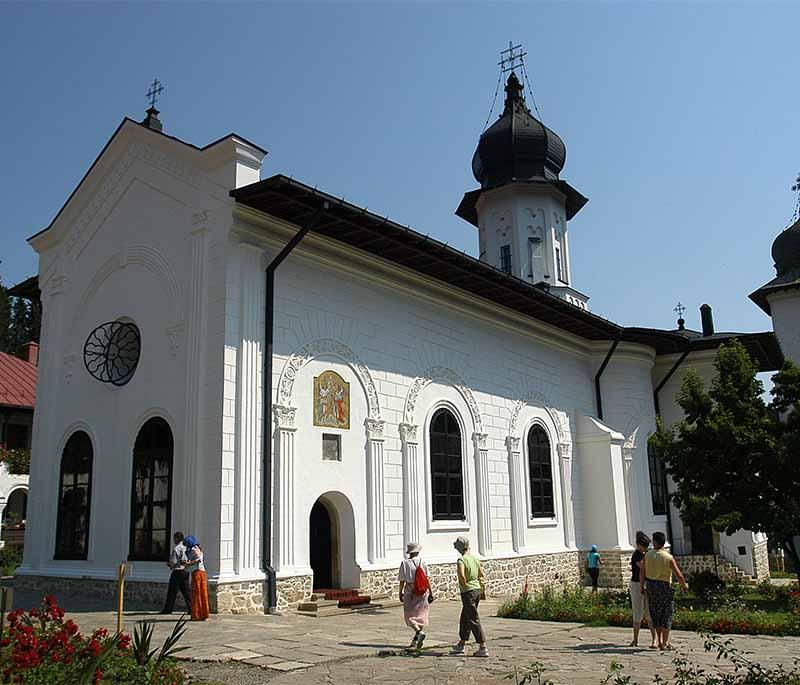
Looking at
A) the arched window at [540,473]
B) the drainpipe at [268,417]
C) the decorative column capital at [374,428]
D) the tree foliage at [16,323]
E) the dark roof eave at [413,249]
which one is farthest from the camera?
the tree foliage at [16,323]

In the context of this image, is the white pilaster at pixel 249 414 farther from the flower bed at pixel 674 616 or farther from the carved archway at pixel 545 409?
the carved archway at pixel 545 409

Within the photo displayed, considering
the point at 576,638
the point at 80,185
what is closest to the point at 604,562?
the point at 576,638

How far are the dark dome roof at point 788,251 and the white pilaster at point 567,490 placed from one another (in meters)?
9.80

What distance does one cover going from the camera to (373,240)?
14.3 metres

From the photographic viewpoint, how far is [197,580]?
1052cm

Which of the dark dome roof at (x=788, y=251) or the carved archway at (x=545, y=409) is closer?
the carved archway at (x=545, y=409)

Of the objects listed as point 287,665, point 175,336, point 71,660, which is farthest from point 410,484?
point 71,660

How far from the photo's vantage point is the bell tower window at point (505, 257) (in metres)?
25.7

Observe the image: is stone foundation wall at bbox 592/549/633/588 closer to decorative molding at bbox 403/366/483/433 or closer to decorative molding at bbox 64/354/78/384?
decorative molding at bbox 403/366/483/433

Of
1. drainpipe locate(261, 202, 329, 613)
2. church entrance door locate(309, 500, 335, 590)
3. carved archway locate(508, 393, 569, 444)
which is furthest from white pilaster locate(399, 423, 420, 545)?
carved archway locate(508, 393, 569, 444)

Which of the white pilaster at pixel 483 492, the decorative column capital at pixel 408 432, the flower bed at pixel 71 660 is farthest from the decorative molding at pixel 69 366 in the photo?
→ the flower bed at pixel 71 660

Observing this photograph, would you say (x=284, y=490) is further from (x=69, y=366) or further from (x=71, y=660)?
(x=71, y=660)

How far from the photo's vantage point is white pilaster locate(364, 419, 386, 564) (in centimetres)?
1380

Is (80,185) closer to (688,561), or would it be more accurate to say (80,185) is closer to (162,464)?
(162,464)
